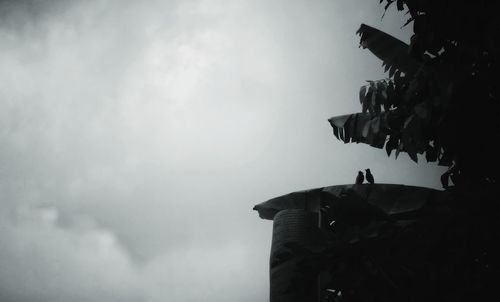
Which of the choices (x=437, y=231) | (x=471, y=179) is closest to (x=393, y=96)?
(x=471, y=179)

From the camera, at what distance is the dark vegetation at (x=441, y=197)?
84.2 inches

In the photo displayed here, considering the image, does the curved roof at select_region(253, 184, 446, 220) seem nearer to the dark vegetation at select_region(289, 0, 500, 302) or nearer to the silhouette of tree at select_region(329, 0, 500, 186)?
the dark vegetation at select_region(289, 0, 500, 302)

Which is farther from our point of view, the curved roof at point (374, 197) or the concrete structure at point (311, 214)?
the curved roof at point (374, 197)

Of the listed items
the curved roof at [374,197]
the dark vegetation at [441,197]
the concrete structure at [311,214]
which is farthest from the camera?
the curved roof at [374,197]

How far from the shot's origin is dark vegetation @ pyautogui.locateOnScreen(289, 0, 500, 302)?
2.14 m

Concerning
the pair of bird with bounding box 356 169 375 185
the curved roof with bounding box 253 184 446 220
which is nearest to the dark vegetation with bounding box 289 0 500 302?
the curved roof with bounding box 253 184 446 220

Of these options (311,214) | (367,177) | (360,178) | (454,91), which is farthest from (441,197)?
(311,214)

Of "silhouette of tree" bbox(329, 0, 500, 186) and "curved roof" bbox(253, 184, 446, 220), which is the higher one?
"silhouette of tree" bbox(329, 0, 500, 186)

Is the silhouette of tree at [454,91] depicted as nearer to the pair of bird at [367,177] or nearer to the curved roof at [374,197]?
the curved roof at [374,197]

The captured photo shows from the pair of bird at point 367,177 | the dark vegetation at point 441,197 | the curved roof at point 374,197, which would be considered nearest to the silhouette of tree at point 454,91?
the dark vegetation at point 441,197

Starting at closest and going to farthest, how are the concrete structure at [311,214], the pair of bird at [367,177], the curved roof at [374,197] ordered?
the concrete structure at [311,214] < the curved roof at [374,197] < the pair of bird at [367,177]

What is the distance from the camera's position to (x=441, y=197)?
3.22m

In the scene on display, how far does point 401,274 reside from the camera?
2154mm

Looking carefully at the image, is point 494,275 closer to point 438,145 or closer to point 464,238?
point 464,238
